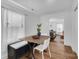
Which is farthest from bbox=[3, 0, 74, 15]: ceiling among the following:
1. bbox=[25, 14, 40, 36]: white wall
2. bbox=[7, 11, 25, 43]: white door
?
bbox=[25, 14, 40, 36]: white wall

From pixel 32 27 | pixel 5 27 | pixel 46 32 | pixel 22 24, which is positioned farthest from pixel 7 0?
pixel 46 32

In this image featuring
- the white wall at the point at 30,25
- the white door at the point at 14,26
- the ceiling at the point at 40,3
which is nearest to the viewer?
the ceiling at the point at 40,3

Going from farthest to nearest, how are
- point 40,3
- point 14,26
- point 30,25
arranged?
point 30,25 → point 14,26 → point 40,3

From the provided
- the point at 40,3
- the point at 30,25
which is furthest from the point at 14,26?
the point at 40,3

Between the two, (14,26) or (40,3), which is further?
(14,26)

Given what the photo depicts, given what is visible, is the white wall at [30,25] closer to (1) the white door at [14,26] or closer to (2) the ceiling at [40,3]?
(1) the white door at [14,26]

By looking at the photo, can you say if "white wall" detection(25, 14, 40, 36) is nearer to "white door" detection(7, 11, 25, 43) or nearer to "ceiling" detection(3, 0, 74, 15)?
"white door" detection(7, 11, 25, 43)

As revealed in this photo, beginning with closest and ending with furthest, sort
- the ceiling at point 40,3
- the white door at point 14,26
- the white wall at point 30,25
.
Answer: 1. the ceiling at point 40,3
2. the white door at point 14,26
3. the white wall at point 30,25

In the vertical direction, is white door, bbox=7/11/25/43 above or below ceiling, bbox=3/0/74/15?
below

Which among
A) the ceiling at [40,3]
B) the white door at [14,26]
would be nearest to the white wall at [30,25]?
the white door at [14,26]

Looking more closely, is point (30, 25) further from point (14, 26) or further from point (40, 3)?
point (40, 3)

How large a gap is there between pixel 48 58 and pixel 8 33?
6.06ft

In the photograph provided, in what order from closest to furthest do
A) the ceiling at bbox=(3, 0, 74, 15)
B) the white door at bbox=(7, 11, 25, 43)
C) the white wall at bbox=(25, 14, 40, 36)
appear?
the ceiling at bbox=(3, 0, 74, 15) < the white door at bbox=(7, 11, 25, 43) < the white wall at bbox=(25, 14, 40, 36)

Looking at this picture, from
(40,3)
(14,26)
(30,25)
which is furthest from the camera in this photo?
(30,25)
